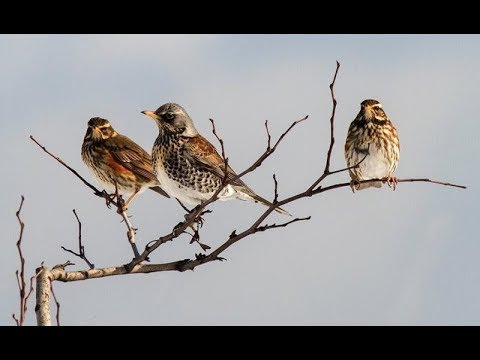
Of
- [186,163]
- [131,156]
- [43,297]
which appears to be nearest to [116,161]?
[131,156]

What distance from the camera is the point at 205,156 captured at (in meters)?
11.3

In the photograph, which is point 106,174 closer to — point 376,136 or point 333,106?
point 376,136

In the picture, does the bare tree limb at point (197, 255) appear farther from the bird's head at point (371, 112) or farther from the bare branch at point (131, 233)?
the bird's head at point (371, 112)

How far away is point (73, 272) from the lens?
8.91 meters

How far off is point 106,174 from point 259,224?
5.66 m

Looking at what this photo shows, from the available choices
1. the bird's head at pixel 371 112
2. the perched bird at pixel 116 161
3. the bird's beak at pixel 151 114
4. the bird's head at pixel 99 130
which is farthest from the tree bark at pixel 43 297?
the bird's head at pixel 371 112

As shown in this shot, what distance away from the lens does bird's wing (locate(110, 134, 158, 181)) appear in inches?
510

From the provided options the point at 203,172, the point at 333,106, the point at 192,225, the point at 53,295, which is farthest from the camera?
the point at 203,172

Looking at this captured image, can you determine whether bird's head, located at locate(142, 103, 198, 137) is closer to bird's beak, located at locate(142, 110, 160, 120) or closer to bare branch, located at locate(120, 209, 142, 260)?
bird's beak, located at locate(142, 110, 160, 120)

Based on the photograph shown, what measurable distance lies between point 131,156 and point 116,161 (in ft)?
0.81

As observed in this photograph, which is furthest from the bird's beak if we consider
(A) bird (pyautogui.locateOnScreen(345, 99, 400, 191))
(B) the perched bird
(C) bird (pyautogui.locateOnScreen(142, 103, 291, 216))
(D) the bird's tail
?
(A) bird (pyautogui.locateOnScreen(345, 99, 400, 191))

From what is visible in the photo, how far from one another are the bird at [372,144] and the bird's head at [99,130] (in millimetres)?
3561

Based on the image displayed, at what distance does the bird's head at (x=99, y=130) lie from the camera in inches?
532

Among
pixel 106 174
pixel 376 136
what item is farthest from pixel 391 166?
pixel 106 174
